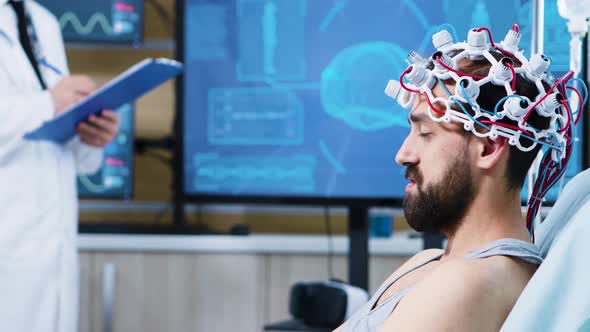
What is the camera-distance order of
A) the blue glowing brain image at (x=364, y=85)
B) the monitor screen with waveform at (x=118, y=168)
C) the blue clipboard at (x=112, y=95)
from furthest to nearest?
the monitor screen with waveform at (x=118, y=168) < the blue glowing brain image at (x=364, y=85) < the blue clipboard at (x=112, y=95)

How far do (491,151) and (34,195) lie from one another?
1175mm

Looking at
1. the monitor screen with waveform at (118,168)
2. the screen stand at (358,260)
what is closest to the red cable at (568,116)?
the screen stand at (358,260)

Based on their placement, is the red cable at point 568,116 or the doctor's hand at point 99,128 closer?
the red cable at point 568,116

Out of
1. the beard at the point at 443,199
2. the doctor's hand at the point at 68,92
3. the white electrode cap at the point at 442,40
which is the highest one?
the white electrode cap at the point at 442,40

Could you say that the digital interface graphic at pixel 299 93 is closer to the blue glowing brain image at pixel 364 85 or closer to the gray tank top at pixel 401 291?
the blue glowing brain image at pixel 364 85

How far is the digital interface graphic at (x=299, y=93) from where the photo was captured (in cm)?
221

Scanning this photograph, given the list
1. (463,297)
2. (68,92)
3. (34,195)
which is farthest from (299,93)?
(463,297)

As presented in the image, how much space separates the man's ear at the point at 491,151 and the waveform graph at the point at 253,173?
1.14 meters

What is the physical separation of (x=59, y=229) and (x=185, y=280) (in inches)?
21.6

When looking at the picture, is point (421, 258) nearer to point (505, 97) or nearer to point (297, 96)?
point (505, 97)

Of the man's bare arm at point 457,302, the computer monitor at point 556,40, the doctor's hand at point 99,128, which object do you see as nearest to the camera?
the man's bare arm at point 457,302

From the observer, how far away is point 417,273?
134cm

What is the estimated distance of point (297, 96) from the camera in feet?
7.61

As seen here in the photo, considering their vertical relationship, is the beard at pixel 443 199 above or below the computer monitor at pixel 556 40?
below
